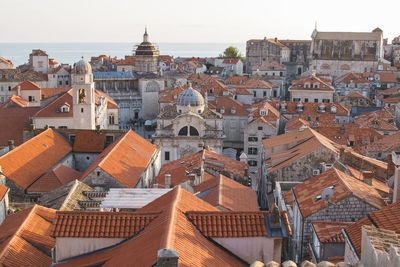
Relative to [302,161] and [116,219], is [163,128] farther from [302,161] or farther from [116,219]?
[116,219]

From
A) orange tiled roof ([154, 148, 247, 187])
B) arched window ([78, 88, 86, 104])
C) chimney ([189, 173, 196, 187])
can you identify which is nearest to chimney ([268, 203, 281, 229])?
chimney ([189, 173, 196, 187])

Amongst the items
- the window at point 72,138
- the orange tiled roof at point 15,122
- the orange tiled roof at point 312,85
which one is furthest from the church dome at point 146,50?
the window at point 72,138

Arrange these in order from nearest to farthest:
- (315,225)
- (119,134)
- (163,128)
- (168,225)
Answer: (168,225) < (315,225) < (119,134) < (163,128)

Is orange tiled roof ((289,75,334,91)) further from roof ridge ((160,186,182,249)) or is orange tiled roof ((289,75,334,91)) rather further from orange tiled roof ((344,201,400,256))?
roof ridge ((160,186,182,249))

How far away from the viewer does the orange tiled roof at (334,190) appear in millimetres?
17630

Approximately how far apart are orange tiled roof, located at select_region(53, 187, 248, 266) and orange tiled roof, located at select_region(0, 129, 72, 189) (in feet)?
48.7

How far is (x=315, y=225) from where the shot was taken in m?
16.4

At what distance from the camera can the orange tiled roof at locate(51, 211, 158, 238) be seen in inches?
534

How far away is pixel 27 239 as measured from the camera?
17.2 m

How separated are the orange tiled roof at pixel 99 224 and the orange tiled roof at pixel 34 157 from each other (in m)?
14.0

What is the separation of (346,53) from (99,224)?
259 feet

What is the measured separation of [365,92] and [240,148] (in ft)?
82.1

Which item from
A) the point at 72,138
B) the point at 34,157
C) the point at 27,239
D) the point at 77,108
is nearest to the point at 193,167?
the point at 34,157

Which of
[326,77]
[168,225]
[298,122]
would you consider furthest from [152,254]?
[326,77]
